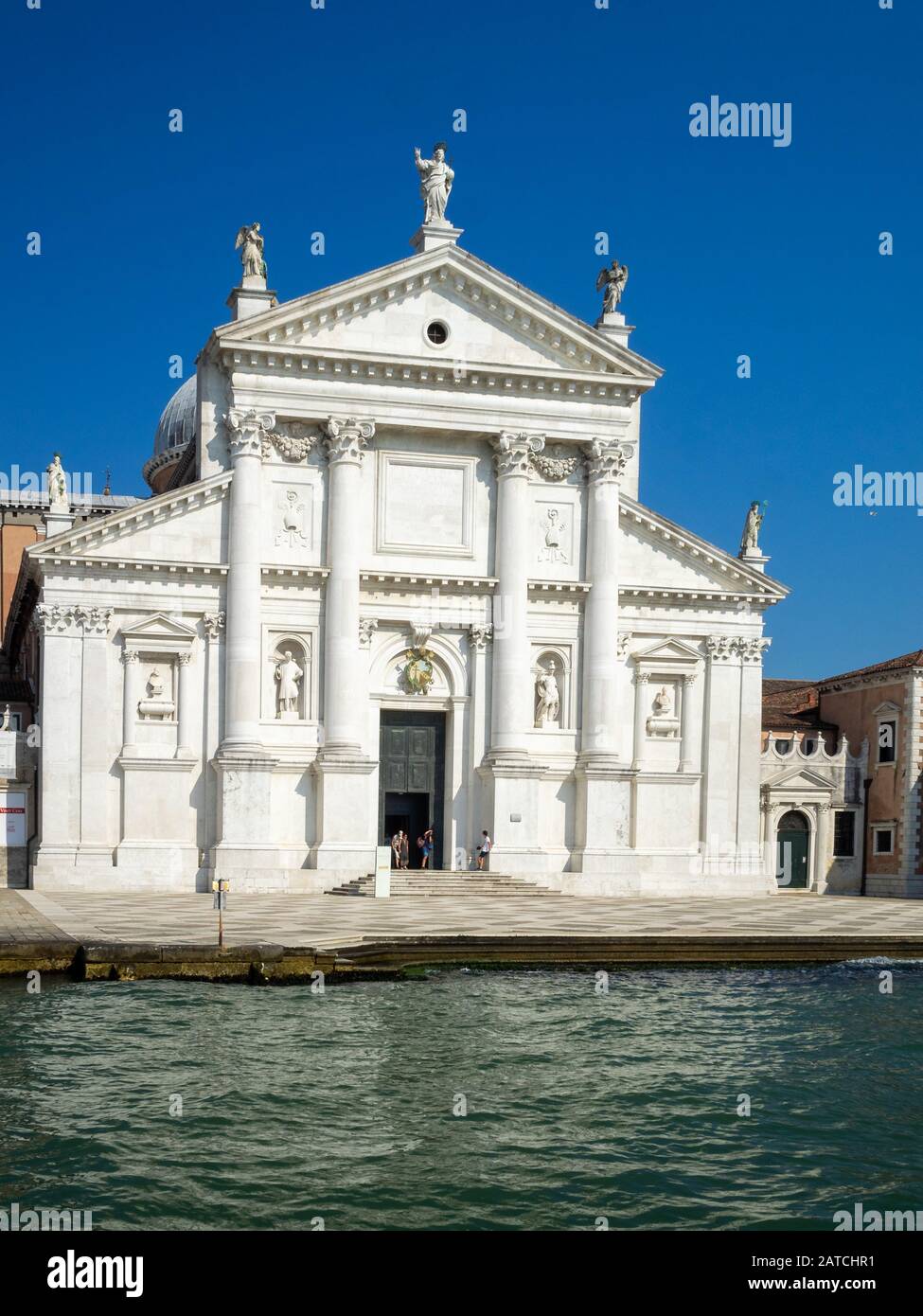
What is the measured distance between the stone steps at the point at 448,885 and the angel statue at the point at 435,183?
16797mm

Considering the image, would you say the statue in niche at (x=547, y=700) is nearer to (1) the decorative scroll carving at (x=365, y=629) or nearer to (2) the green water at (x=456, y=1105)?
(1) the decorative scroll carving at (x=365, y=629)

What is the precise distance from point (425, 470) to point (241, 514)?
4967 mm

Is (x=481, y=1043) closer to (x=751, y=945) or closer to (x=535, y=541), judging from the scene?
(x=751, y=945)

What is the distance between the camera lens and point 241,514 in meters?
36.8

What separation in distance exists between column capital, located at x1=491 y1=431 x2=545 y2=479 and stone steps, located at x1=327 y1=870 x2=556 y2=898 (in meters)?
10.3

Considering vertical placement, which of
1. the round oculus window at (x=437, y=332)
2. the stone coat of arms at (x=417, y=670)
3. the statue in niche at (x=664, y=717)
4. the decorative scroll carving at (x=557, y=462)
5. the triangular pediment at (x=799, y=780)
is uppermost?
the round oculus window at (x=437, y=332)

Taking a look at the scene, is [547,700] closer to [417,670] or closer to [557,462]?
[417,670]

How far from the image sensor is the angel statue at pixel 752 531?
41.7 meters

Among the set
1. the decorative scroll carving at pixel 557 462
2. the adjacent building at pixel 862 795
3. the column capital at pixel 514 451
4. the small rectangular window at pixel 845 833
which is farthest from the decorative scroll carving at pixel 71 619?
the small rectangular window at pixel 845 833

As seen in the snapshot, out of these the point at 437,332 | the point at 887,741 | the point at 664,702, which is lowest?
the point at 887,741

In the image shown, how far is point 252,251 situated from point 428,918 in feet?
61.8

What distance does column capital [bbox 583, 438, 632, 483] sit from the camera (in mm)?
38812

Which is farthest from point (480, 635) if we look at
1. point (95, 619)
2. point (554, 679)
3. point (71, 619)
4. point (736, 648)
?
point (71, 619)

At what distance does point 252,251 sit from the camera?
125ft
